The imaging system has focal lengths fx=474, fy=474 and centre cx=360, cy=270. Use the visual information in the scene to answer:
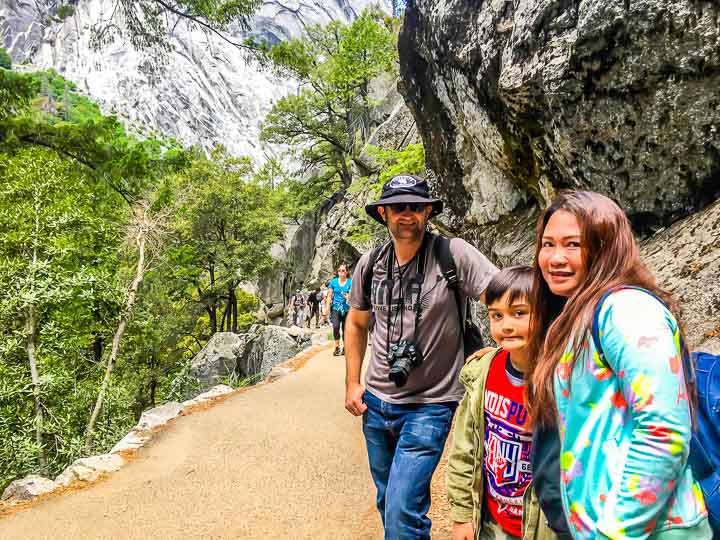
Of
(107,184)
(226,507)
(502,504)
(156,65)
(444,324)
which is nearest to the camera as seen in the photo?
(502,504)

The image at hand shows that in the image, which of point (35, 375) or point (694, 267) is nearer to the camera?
point (694, 267)

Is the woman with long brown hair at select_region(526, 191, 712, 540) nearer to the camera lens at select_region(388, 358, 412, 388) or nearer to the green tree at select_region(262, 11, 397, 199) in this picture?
the camera lens at select_region(388, 358, 412, 388)

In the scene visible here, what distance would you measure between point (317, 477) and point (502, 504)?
3.59 meters

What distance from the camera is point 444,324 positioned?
2275mm

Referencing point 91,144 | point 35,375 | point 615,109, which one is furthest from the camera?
point 91,144

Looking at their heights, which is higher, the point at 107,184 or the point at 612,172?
the point at 107,184

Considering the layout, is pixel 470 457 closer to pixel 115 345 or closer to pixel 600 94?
pixel 600 94

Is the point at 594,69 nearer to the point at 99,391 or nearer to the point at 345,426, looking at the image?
the point at 345,426

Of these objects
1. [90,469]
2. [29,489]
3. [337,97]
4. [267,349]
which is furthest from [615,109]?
[337,97]

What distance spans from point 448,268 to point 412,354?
0.44m

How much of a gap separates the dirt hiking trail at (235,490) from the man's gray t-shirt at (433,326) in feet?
6.03

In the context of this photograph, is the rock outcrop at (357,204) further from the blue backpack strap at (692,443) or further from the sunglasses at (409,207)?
the blue backpack strap at (692,443)

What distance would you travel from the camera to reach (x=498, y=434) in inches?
69.4

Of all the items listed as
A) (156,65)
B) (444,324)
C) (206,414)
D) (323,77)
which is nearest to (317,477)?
(206,414)
